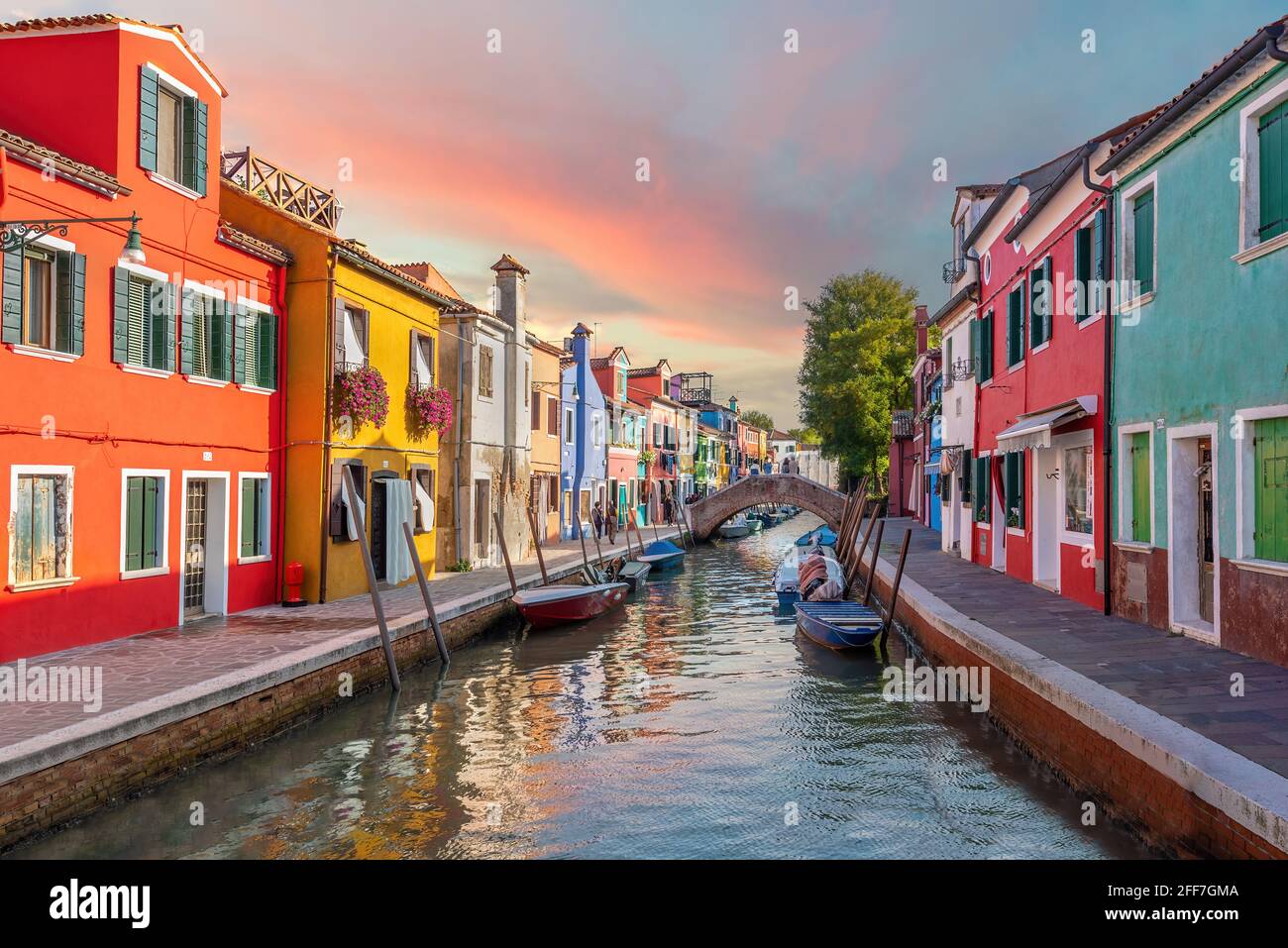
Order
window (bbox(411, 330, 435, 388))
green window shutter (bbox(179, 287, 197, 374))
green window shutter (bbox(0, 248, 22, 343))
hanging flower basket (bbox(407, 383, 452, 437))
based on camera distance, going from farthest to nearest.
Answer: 1. window (bbox(411, 330, 435, 388))
2. hanging flower basket (bbox(407, 383, 452, 437))
3. green window shutter (bbox(179, 287, 197, 374))
4. green window shutter (bbox(0, 248, 22, 343))

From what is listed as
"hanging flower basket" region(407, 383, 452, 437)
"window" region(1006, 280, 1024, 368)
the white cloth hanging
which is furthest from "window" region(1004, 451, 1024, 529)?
"hanging flower basket" region(407, 383, 452, 437)

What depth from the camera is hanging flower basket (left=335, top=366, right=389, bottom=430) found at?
15.9 m

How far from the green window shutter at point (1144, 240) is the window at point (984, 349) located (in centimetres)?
851

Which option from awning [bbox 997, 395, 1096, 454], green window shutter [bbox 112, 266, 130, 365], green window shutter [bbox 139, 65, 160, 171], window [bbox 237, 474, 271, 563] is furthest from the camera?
window [bbox 237, 474, 271, 563]

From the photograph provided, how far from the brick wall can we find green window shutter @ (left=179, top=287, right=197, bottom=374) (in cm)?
1197

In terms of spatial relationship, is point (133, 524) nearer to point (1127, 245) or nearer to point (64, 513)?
point (64, 513)

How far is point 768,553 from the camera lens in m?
39.2

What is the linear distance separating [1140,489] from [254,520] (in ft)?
44.9

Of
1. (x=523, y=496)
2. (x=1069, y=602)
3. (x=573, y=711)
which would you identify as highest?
(x=523, y=496)

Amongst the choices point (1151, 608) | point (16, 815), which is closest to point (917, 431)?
point (1151, 608)

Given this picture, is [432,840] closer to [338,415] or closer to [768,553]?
[338,415]

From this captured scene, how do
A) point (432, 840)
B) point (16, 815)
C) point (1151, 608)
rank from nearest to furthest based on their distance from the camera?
1. point (16, 815)
2. point (432, 840)
3. point (1151, 608)

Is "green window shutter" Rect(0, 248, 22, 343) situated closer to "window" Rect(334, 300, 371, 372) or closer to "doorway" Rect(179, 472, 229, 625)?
"doorway" Rect(179, 472, 229, 625)
